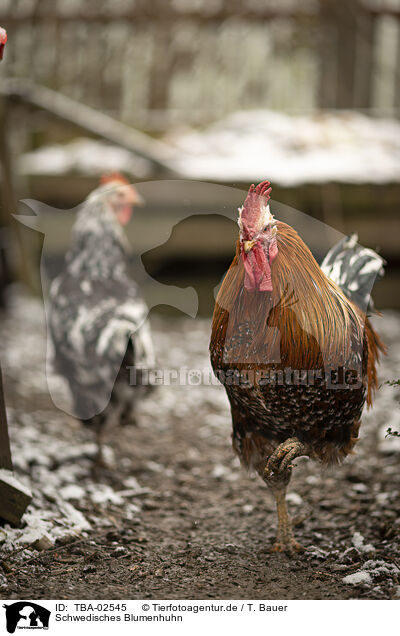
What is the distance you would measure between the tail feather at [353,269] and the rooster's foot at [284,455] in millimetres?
517

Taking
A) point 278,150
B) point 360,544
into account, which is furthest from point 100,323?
point 278,150

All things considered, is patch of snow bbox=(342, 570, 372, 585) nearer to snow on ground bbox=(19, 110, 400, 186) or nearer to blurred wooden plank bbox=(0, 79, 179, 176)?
blurred wooden plank bbox=(0, 79, 179, 176)

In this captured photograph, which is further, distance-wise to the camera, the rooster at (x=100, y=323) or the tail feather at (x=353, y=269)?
the rooster at (x=100, y=323)

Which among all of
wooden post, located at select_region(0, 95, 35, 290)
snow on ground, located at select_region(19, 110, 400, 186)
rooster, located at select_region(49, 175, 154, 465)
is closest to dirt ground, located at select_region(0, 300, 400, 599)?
rooster, located at select_region(49, 175, 154, 465)

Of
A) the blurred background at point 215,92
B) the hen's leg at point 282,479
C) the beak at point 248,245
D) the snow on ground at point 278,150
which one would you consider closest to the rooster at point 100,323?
the hen's leg at point 282,479

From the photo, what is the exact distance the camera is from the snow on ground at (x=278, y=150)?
4781mm

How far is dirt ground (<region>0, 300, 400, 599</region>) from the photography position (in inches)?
67.0

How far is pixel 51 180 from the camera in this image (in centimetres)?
514

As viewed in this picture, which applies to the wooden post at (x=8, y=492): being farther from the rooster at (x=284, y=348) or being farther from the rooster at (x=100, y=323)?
the rooster at (x=284, y=348)

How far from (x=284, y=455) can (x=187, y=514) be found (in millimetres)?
697

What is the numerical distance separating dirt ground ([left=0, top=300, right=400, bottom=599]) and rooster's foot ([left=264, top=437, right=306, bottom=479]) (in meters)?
0.33

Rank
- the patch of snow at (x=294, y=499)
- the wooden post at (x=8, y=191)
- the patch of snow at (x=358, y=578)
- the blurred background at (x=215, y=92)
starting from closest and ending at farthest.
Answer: the patch of snow at (x=358, y=578) < the patch of snow at (x=294, y=499) < the wooden post at (x=8, y=191) < the blurred background at (x=215, y=92)

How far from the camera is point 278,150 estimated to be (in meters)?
4.91

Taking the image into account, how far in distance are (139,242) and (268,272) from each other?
125 cm
